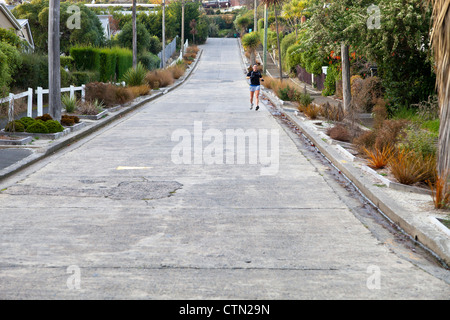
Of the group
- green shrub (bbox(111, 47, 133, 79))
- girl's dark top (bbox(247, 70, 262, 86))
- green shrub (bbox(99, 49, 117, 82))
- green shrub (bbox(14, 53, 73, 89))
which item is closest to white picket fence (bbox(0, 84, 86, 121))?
green shrub (bbox(14, 53, 73, 89))

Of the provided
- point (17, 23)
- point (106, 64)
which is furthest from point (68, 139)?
point (17, 23)

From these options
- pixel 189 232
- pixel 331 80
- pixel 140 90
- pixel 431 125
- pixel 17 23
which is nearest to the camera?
pixel 189 232

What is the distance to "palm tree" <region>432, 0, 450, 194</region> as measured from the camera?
8516 mm

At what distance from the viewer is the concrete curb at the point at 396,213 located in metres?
6.95

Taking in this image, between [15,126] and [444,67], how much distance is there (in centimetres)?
1102

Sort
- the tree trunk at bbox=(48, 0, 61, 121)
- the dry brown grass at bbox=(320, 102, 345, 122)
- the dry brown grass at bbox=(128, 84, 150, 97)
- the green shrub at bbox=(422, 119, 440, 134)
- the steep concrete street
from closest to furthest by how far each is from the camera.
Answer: the steep concrete street → the green shrub at bbox=(422, 119, 440, 134) → the tree trunk at bbox=(48, 0, 61, 121) → the dry brown grass at bbox=(320, 102, 345, 122) → the dry brown grass at bbox=(128, 84, 150, 97)

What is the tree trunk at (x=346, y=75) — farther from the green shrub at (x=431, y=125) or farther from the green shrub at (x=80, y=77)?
the green shrub at (x=80, y=77)

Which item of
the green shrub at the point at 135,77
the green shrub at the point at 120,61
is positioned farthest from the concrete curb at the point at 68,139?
the green shrub at the point at 120,61

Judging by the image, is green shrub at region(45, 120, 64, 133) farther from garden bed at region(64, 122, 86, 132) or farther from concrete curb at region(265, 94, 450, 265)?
concrete curb at region(265, 94, 450, 265)

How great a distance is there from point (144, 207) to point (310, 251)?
3.01 metres

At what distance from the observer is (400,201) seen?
912 centimetres

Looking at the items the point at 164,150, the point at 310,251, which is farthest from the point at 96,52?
the point at 310,251

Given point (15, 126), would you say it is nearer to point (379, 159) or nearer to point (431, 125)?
point (379, 159)
